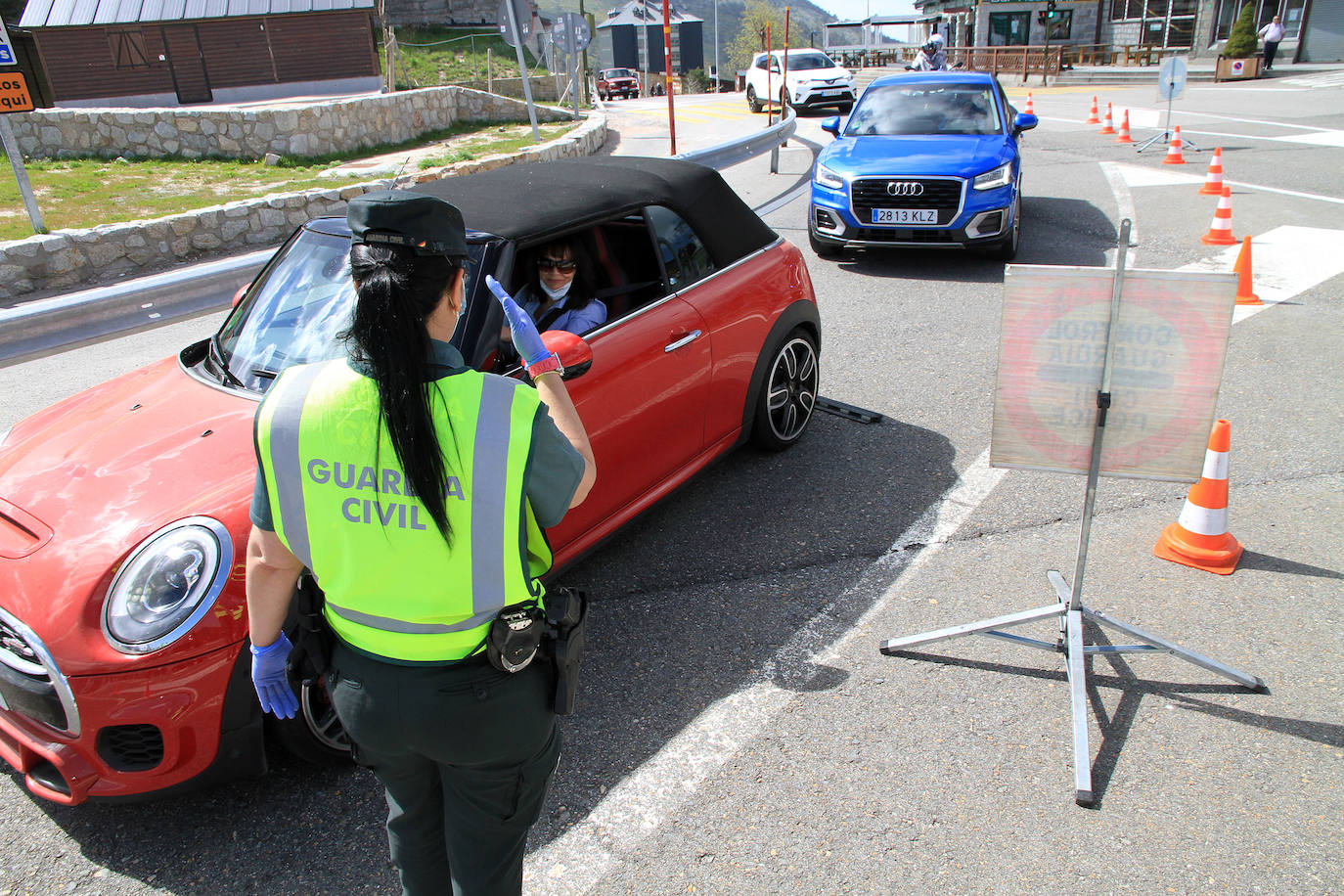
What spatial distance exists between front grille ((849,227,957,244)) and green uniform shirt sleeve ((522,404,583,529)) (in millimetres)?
7312

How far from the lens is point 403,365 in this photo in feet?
5.15

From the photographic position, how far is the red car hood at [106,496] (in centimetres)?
238

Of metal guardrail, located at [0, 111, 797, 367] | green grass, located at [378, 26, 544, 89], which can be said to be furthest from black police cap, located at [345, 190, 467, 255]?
green grass, located at [378, 26, 544, 89]

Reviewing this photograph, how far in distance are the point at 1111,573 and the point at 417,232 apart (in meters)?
3.30

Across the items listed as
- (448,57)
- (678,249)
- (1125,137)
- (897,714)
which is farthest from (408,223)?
(448,57)

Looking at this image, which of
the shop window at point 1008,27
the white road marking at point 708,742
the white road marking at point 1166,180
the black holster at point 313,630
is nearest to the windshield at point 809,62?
the white road marking at point 1166,180

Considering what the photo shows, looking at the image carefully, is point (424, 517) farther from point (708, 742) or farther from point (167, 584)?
point (708, 742)

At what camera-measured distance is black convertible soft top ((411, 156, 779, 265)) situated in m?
3.54

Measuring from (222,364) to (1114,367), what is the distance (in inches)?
122

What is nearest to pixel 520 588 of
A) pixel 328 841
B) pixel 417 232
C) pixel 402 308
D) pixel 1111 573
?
pixel 402 308

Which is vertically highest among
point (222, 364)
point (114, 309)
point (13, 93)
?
point (13, 93)

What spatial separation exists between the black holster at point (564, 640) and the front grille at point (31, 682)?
4.46ft

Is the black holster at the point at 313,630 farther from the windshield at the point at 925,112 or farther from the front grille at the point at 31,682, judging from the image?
the windshield at the point at 925,112

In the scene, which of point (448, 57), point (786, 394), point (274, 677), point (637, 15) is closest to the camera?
point (274, 677)
